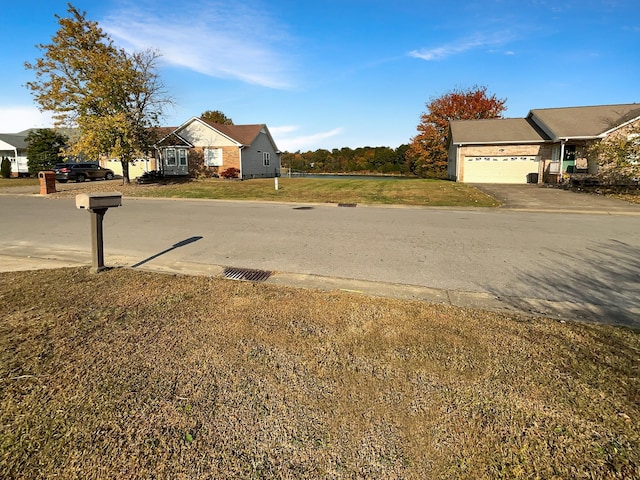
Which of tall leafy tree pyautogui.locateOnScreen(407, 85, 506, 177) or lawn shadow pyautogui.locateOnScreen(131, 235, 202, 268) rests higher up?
tall leafy tree pyautogui.locateOnScreen(407, 85, 506, 177)

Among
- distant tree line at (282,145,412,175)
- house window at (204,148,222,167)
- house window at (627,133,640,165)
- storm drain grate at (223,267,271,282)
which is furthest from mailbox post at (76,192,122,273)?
distant tree line at (282,145,412,175)

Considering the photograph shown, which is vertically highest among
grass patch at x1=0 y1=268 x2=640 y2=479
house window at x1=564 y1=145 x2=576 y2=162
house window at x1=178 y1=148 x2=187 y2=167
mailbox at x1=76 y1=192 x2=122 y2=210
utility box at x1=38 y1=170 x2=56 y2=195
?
house window at x1=178 y1=148 x2=187 y2=167

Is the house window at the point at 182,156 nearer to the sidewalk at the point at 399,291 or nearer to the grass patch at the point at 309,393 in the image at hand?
the sidewalk at the point at 399,291

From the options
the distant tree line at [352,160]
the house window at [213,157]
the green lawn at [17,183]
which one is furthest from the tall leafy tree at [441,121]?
the green lawn at [17,183]

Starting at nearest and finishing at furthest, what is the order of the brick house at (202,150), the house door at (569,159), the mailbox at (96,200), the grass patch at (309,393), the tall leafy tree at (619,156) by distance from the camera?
the grass patch at (309,393), the mailbox at (96,200), the tall leafy tree at (619,156), the house door at (569,159), the brick house at (202,150)

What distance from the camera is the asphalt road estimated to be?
517 centimetres

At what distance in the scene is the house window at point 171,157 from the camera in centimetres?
3362

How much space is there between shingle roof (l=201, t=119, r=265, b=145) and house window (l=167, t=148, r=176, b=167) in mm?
4123

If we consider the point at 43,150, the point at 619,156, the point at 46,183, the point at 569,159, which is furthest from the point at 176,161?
the point at 619,156

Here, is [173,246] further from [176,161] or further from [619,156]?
[176,161]

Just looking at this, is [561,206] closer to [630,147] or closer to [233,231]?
[630,147]

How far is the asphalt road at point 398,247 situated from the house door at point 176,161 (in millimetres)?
22275

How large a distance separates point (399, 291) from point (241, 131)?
34706mm

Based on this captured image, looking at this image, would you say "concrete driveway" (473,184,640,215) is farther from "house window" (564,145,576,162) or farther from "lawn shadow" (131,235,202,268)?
"lawn shadow" (131,235,202,268)
